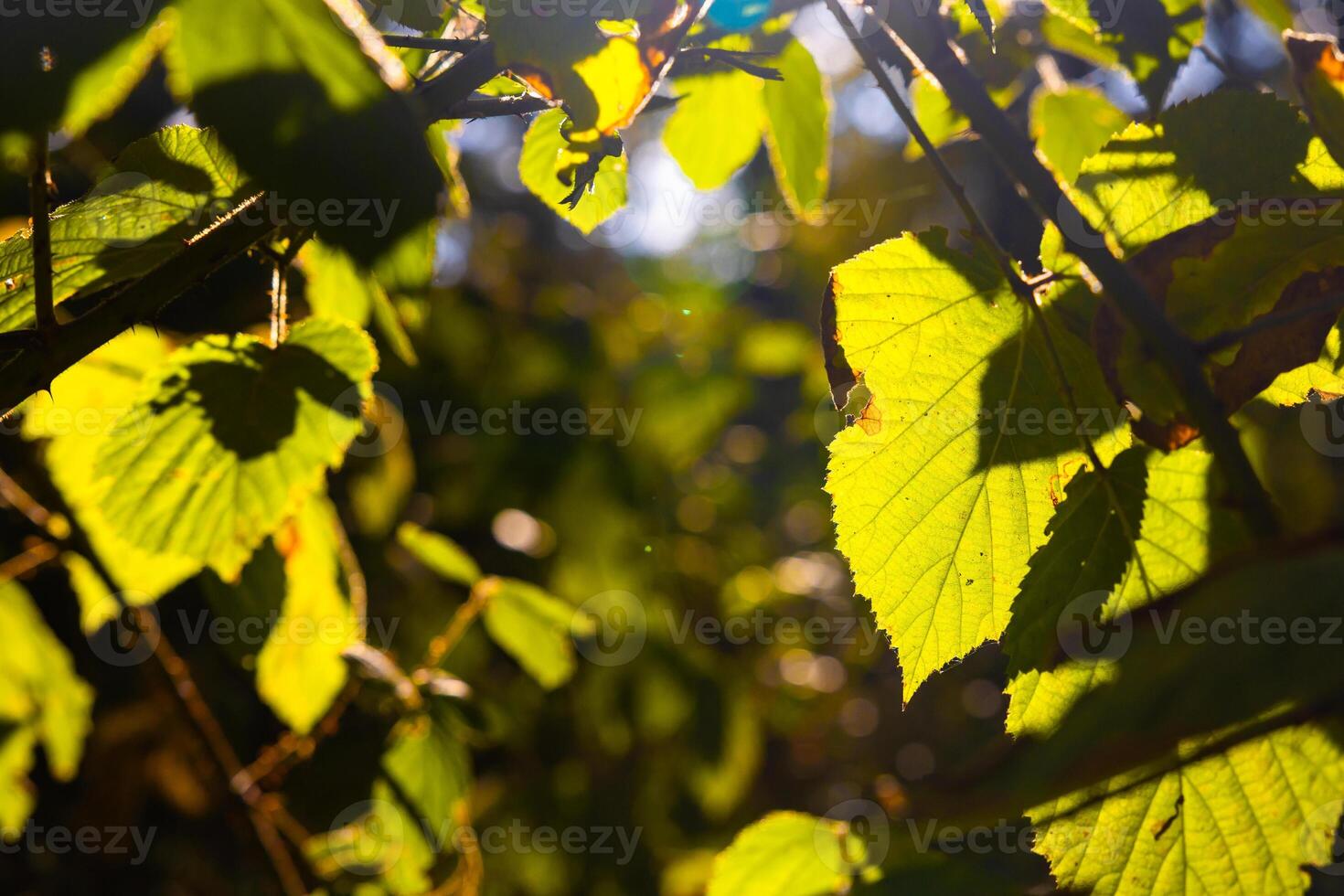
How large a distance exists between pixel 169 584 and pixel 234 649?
12 cm

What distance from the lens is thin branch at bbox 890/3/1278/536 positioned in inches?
28.2

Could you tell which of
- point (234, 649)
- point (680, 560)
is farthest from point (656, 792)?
point (234, 649)

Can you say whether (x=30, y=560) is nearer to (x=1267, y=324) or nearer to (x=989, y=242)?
(x=989, y=242)

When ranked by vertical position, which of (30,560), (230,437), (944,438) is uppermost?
(944,438)

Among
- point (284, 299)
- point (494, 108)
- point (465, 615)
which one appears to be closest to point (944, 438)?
point (494, 108)

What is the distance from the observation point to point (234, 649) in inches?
45.5

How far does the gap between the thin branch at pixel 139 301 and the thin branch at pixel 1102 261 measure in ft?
1.94

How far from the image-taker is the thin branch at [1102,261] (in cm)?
72

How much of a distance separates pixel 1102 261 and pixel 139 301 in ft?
2.41

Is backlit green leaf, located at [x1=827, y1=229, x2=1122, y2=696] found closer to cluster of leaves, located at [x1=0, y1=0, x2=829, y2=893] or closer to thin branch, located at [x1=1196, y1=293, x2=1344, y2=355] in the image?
thin branch, located at [x1=1196, y1=293, x2=1344, y2=355]

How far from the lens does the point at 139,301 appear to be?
614 millimetres

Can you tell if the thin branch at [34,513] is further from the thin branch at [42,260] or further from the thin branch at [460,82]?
the thin branch at [460,82]

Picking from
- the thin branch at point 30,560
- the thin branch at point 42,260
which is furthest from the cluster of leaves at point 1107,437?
the thin branch at point 30,560

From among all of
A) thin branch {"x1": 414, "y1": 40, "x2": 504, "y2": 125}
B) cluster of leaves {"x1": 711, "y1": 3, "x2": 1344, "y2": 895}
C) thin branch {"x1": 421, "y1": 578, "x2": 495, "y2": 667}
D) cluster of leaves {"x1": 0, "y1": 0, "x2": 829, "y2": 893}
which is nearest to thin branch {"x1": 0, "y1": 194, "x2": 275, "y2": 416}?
cluster of leaves {"x1": 0, "y1": 0, "x2": 829, "y2": 893}
